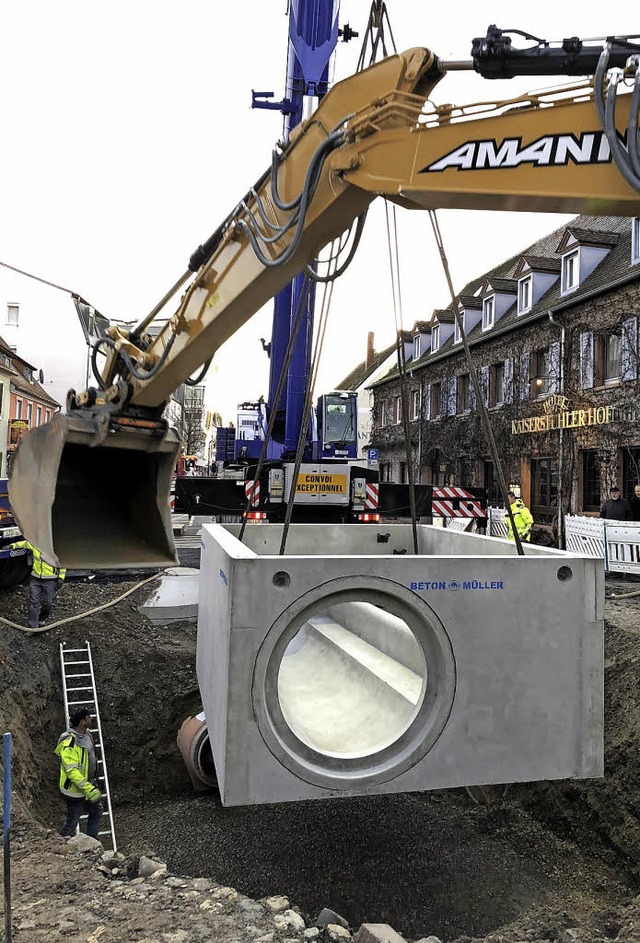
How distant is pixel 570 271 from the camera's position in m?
18.5

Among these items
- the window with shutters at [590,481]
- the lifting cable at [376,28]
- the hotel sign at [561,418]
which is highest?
the lifting cable at [376,28]

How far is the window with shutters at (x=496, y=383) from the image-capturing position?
21125 millimetres

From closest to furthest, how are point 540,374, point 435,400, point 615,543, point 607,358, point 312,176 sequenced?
1. point 312,176
2. point 615,543
3. point 607,358
4. point 540,374
5. point 435,400

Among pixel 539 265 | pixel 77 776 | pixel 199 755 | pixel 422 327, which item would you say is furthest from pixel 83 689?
pixel 422 327

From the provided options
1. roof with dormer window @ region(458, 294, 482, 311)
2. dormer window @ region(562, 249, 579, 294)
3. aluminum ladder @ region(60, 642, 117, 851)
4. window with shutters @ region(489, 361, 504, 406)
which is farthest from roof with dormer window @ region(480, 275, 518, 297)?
aluminum ladder @ region(60, 642, 117, 851)

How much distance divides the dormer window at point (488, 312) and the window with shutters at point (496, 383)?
1621 millimetres

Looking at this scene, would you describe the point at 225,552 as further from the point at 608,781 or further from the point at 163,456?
the point at 608,781

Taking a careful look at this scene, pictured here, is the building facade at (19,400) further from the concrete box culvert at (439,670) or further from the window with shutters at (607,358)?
the concrete box culvert at (439,670)

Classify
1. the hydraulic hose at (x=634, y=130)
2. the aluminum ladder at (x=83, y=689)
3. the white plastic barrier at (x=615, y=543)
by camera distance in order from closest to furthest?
the hydraulic hose at (x=634, y=130) < the aluminum ladder at (x=83, y=689) < the white plastic barrier at (x=615, y=543)

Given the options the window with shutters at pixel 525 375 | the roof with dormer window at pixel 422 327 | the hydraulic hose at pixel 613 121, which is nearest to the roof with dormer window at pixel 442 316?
the roof with dormer window at pixel 422 327

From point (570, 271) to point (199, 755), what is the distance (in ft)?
53.0

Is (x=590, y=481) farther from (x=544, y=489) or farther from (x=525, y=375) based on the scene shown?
(x=525, y=375)

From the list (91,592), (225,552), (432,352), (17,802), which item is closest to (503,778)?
(225,552)

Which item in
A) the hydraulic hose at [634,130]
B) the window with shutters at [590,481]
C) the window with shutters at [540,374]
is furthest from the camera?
the window with shutters at [540,374]
